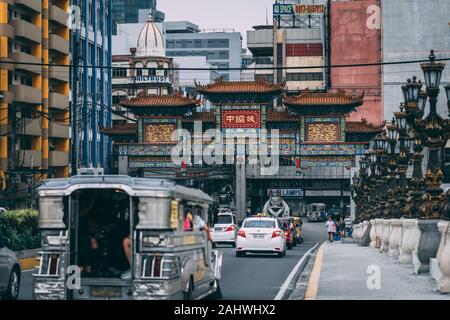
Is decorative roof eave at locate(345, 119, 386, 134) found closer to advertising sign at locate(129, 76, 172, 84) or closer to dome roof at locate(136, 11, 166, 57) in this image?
advertising sign at locate(129, 76, 172, 84)

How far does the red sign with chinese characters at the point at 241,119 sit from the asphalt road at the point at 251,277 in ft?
138

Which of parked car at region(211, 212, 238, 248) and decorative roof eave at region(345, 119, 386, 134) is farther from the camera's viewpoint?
decorative roof eave at region(345, 119, 386, 134)

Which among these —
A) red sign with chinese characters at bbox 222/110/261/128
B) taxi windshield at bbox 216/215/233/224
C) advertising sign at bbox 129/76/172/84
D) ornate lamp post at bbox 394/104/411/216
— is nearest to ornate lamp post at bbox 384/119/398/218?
ornate lamp post at bbox 394/104/411/216

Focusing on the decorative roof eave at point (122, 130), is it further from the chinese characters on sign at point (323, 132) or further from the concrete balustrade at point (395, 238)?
the concrete balustrade at point (395, 238)

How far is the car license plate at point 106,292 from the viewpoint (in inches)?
534

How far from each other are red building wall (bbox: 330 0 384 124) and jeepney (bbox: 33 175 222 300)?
86949mm

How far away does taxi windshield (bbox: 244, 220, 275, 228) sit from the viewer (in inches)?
1353

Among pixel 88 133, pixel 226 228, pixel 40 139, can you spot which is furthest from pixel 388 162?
pixel 88 133

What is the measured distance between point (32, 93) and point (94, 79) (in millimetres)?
26428

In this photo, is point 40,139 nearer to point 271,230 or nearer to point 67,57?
point 67,57

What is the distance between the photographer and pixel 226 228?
152ft

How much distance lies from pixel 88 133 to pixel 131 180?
75426 mm

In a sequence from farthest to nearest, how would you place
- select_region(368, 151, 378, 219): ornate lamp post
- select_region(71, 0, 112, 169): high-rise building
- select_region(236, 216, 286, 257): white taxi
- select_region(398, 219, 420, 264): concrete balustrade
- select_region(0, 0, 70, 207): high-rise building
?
select_region(71, 0, 112, 169): high-rise building
select_region(0, 0, 70, 207): high-rise building
select_region(368, 151, 378, 219): ornate lamp post
select_region(236, 216, 286, 257): white taxi
select_region(398, 219, 420, 264): concrete balustrade
